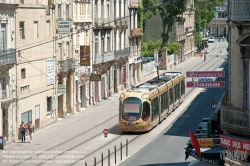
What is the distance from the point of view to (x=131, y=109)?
51469 millimetres

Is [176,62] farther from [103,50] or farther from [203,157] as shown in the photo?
[203,157]

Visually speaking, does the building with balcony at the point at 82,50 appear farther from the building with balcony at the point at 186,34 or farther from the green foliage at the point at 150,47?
the building with balcony at the point at 186,34

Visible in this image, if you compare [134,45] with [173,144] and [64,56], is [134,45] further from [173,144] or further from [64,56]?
[173,144]

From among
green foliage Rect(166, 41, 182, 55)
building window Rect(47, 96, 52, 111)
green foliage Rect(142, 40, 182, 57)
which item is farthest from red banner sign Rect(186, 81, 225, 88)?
green foliage Rect(166, 41, 182, 55)

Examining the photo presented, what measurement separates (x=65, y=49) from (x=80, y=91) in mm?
6152

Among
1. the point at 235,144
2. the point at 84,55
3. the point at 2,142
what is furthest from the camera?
the point at 84,55

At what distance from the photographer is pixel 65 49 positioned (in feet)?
205

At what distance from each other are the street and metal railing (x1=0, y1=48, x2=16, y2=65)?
5.32 metres

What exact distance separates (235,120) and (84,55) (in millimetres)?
36948

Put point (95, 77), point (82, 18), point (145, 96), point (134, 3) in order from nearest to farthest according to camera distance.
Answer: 1. point (145, 96)
2. point (82, 18)
3. point (95, 77)
4. point (134, 3)

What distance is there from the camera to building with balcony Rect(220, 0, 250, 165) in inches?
1121

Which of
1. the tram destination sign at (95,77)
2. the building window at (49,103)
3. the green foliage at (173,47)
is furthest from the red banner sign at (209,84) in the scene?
the green foliage at (173,47)

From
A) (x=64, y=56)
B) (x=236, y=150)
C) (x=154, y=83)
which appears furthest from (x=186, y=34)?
(x=236, y=150)

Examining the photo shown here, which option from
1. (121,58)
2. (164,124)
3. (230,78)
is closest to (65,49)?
(164,124)
